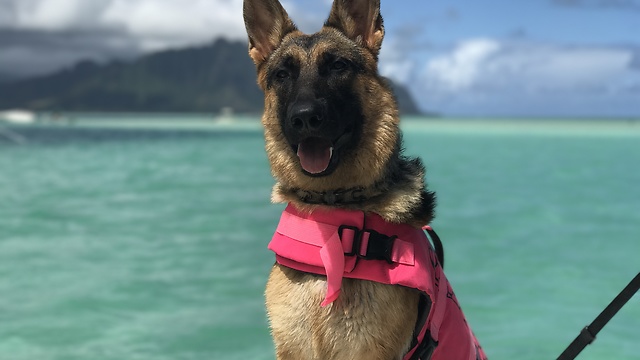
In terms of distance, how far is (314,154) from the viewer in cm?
359

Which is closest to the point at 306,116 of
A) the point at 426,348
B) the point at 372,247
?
the point at 372,247

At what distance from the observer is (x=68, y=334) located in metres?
8.22

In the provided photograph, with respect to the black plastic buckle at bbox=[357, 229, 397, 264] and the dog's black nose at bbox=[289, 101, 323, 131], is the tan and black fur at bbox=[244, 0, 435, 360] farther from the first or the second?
the black plastic buckle at bbox=[357, 229, 397, 264]

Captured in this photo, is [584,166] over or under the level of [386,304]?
under

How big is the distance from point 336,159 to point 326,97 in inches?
13.1

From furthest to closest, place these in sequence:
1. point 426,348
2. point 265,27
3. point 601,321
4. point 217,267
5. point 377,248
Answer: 1. point 217,267
2. point 265,27
3. point 426,348
4. point 377,248
5. point 601,321

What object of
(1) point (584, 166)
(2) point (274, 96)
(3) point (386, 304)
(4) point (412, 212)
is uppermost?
(2) point (274, 96)

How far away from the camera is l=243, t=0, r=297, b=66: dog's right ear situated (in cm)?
399

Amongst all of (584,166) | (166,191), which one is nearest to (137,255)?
(166,191)

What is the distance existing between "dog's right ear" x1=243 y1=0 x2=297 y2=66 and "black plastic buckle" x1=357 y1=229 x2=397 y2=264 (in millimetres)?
1337

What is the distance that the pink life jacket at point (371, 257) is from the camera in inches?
132

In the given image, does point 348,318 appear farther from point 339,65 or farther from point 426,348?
point 339,65

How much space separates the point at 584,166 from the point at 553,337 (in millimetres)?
31094

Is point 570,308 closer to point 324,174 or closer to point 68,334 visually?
point 68,334
